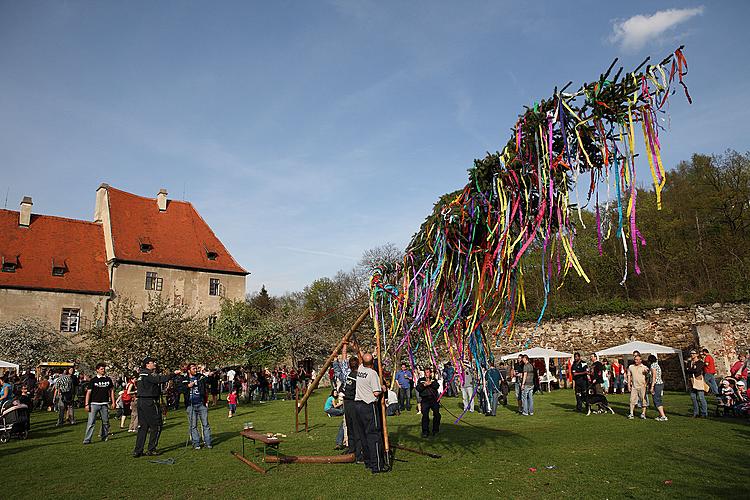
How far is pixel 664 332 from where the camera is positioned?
954 inches

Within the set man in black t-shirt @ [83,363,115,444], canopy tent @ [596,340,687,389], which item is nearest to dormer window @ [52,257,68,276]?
man in black t-shirt @ [83,363,115,444]

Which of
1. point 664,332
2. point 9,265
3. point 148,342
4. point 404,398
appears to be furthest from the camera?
point 9,265

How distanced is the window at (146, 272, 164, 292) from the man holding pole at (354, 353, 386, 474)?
31.4 m

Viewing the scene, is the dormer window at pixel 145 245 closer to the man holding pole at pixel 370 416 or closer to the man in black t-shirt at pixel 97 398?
the man in black t-shirt at pixel 97 398

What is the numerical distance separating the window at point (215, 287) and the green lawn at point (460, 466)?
25.7 metres

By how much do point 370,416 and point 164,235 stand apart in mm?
34913

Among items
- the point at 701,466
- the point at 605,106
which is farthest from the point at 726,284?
the point at 605,106

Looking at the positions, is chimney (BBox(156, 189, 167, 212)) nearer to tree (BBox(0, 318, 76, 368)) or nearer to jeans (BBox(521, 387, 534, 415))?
tree (BBox(0, 318, 76, 368))

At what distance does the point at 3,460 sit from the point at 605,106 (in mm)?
12150

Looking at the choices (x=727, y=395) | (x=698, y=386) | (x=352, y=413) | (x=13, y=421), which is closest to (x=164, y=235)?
(x=13, y=421)

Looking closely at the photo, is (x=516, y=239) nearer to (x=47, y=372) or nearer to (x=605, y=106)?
(x=605, y=106)

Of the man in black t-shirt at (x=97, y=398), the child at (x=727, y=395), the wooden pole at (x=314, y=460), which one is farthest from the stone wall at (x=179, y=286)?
the child at (x=727, y=395)

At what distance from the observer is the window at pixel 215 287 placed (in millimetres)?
38291

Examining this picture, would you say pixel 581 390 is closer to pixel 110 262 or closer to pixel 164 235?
pixel 110 262
